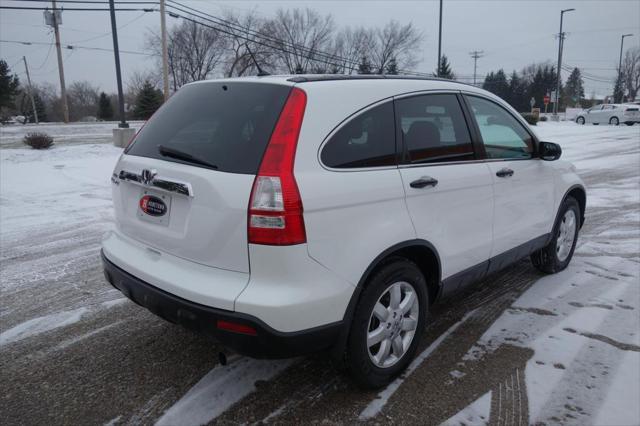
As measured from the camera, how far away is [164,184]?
260 cm

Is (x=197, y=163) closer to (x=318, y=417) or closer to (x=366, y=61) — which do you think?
(x=318, y=417)

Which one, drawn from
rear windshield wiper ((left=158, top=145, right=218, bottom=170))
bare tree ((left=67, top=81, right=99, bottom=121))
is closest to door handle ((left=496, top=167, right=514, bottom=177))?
rear windshield wiper ((left=158, top=145, right=218, bottom=170))

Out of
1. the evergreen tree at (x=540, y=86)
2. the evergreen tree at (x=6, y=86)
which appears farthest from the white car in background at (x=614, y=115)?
the evergreen tree at (x=540, y=86)

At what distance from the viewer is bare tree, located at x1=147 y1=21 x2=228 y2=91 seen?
153 ft

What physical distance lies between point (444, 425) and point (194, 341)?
1.83 metres

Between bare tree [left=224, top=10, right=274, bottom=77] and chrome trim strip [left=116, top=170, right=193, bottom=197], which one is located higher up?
bare tree [left=224, top=10, right=274, bottom=77]

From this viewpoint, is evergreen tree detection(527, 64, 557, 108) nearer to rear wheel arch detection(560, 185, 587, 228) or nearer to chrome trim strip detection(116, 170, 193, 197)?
rear wheel arch detection(560, 185, 587, 228)

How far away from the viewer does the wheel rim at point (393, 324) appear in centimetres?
276

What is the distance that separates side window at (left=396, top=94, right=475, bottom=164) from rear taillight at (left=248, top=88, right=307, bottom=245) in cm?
94

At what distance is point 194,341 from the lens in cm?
343

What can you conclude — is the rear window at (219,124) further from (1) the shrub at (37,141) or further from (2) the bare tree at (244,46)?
(2) the bare tree at (244,46)

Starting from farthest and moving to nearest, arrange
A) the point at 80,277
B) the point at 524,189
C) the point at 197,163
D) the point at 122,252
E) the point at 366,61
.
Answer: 1. the point at 366,61
2. the point at 80,277
3. the point at 524,189
4. the point at 122,252
5. the point at 197,163

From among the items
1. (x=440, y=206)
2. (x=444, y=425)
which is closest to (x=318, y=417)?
(x=444, y=425)

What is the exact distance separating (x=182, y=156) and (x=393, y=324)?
62.0 inches
